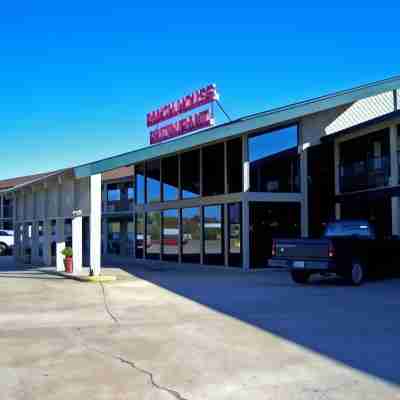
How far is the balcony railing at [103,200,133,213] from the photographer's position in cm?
3456

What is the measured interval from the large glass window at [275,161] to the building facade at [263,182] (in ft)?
0.13

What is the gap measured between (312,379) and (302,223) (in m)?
15.4

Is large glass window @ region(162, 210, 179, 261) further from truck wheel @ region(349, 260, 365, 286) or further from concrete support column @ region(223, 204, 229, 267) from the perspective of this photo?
truck wheel @ region(349, 260, 365, 286)

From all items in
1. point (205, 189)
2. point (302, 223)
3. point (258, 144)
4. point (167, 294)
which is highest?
point (258, 144)

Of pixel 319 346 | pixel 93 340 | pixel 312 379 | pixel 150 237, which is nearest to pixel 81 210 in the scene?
pixel 150 237

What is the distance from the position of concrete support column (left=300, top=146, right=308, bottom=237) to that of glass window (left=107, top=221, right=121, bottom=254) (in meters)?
17.0

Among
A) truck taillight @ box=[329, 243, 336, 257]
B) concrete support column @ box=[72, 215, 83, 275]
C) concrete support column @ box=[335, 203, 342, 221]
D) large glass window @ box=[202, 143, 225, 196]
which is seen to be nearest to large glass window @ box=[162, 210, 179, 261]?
large glass window @ box=[202, 143, 225, 196]

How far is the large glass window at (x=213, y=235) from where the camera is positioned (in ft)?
69.7

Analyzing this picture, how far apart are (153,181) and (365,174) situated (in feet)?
33.6

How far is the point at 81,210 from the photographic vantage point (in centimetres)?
1836

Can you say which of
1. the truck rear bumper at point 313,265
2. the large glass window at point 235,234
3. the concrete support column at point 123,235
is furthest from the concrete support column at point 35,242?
the truck rear bumper at point 313,265

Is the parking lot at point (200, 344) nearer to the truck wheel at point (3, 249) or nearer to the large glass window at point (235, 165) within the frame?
the large glass window at point (235, 165)

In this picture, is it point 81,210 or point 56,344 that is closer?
point 56,344

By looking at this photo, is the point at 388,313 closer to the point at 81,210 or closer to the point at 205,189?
the point at 81,210
